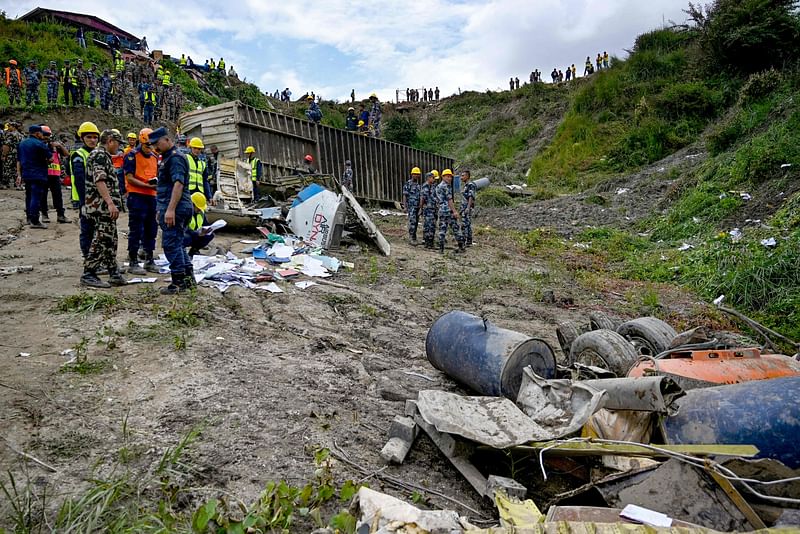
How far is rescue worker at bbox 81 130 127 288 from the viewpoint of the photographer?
4781mm

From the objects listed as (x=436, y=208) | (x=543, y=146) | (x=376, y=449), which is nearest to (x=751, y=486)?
(x=376, y=449)

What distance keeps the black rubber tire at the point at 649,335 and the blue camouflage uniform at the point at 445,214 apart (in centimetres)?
601

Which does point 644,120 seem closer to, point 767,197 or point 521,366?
point 767,197

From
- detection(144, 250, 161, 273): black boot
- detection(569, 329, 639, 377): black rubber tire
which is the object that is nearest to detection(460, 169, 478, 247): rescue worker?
detection(144, 250, 161, 273): black boot

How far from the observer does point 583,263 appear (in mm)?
9305

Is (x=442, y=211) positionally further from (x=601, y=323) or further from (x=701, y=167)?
(x=701, y=167)

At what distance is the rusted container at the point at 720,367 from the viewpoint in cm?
291

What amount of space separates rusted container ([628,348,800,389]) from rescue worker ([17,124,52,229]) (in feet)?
28.4

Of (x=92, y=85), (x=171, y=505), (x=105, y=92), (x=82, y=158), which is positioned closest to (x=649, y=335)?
(x=171, y=505)

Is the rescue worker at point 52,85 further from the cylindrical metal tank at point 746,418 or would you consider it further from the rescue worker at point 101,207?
the cylindrical metal tank at point 746,418

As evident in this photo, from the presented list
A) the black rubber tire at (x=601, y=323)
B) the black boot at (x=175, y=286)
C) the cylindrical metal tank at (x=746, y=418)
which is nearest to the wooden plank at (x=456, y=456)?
the cylindrical metal tank at (x=746, y=418)

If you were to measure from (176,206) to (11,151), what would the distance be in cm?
979

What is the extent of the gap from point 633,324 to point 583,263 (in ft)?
17.6

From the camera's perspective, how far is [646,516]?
72.4 inches
